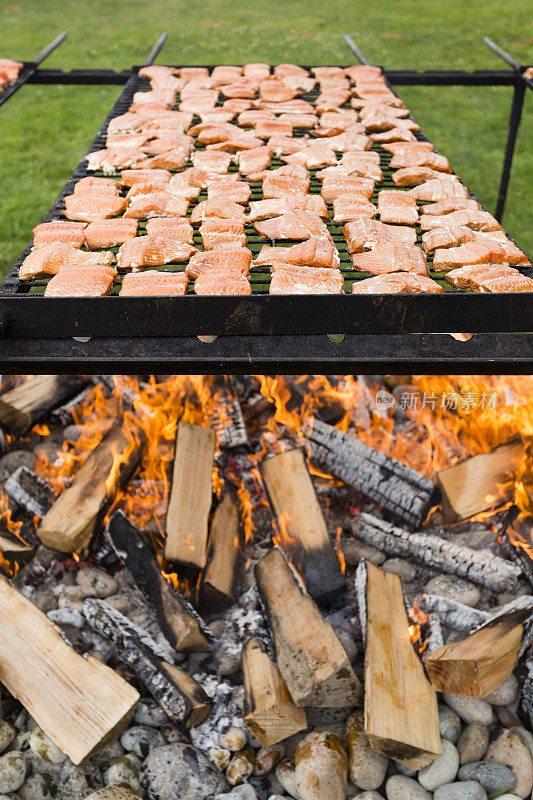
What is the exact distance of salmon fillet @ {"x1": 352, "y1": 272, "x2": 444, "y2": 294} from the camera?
2.11 m

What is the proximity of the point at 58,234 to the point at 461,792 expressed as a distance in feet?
7.52

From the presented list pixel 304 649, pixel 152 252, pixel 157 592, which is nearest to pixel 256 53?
pixel 152 252

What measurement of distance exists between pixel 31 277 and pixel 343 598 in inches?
62.7

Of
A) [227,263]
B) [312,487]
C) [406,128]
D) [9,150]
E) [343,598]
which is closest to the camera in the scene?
[227,263]

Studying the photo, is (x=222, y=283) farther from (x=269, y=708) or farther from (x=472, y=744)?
(x=472, y=744)

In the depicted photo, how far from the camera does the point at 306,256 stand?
229 centimetres

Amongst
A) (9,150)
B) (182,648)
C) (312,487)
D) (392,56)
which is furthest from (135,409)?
(392,56)

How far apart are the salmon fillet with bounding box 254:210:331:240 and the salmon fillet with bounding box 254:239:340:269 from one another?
0.09 metres

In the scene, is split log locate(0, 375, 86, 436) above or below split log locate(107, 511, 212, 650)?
above

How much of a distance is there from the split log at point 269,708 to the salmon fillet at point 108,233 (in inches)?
62.4

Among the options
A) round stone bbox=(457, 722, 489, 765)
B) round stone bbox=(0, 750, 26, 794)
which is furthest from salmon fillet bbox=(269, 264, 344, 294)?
round stone bbox=(0, 750, 26, 794)

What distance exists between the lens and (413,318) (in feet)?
5.94

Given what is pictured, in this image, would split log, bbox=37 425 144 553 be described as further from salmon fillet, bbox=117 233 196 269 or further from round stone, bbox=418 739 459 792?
round stone, bbox=418 739 459 792

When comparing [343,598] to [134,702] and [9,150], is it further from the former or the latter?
[9,150]
